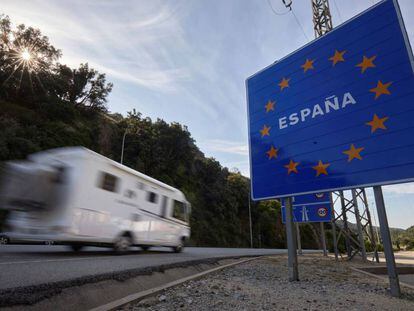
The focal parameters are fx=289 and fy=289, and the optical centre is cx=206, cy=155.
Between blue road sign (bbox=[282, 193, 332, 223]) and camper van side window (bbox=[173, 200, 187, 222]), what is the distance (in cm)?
551

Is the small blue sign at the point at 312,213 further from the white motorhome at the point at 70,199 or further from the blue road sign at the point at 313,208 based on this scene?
the white motorhome at the point at 70,199

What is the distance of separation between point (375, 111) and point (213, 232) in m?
37.6

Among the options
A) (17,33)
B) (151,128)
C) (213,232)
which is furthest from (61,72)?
(213,232)

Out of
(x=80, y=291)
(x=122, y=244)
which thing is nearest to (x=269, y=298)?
(x=80, y=291)

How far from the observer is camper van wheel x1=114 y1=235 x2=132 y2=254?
9.45 meters

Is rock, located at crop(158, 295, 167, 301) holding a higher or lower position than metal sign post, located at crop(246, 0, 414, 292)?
lower

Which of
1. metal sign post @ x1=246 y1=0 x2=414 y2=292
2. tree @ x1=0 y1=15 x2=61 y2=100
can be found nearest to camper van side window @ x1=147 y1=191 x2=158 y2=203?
metal sign post @ x1=246 y1=0 x2=414 y2=292

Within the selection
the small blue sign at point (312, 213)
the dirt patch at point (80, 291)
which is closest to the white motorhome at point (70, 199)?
the dirt patch at point (80, 291)

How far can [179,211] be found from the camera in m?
13.0

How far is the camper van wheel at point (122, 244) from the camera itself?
945 cm

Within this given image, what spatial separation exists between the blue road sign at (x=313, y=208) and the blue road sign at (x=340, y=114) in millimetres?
9035

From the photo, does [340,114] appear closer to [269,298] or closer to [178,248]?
[269,298]

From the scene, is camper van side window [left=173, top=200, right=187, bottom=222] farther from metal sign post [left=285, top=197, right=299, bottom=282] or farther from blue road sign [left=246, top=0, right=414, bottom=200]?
metal sign post [left=285, top=197, right=299, bottom=282]

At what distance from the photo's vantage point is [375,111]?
5613mm
